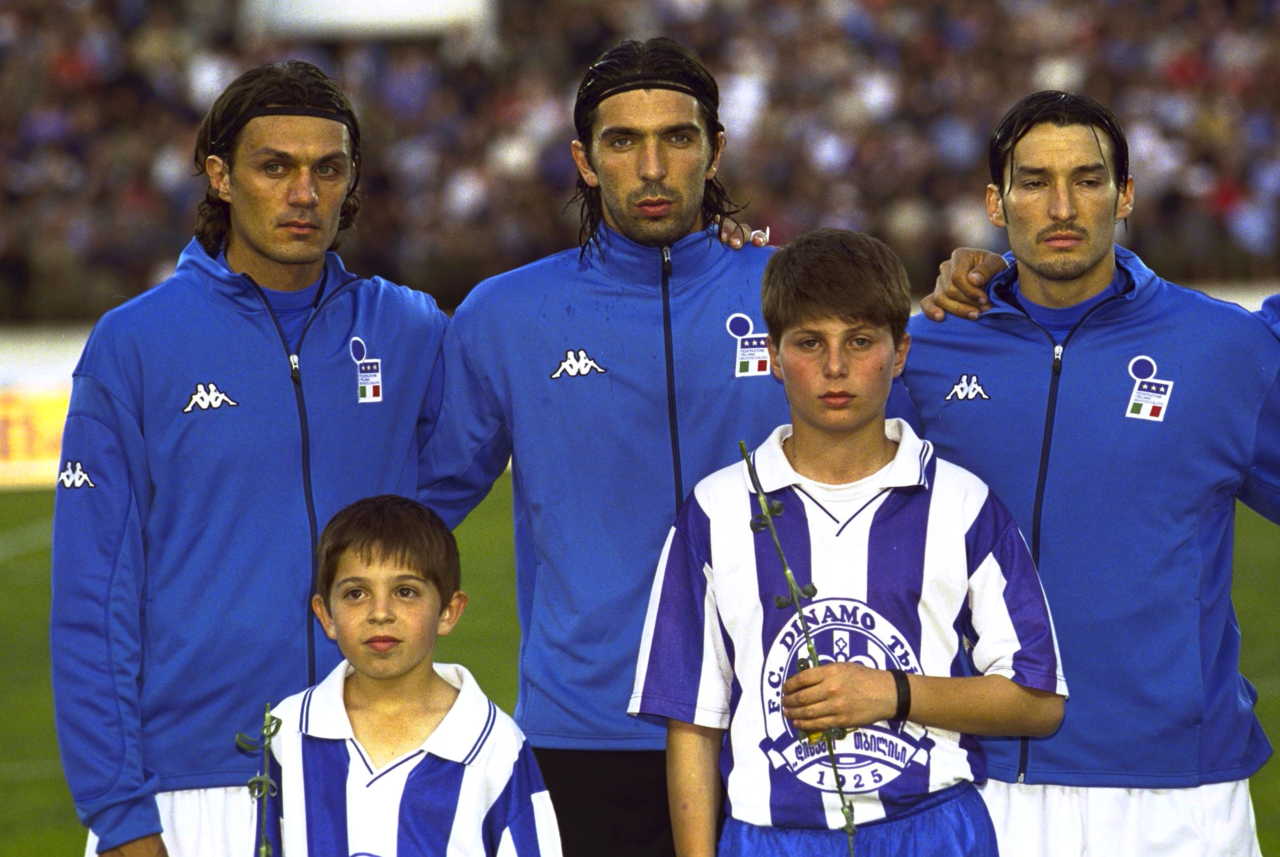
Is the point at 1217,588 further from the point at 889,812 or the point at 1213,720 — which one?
the point at 889,812

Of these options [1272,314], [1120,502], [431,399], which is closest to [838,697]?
[1120,502]

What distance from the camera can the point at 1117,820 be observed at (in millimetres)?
3230

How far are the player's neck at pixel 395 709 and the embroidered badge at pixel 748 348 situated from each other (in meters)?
0.89

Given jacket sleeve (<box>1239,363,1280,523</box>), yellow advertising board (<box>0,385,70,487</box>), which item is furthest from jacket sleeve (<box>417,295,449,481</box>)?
yellow advertising board (<box>0,385,70,487</box>)

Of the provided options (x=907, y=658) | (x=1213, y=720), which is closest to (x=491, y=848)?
(x=907, y=658)

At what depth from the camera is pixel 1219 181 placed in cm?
1703

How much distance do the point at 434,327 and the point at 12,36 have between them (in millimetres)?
17319

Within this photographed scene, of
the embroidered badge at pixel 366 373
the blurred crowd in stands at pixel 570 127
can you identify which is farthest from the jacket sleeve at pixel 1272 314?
the blurred crowd in stands at pixel 570 127

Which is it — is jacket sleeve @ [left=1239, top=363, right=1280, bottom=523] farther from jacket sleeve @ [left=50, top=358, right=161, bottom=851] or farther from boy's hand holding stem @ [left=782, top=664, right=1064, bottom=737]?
jacket sleeve @ [left=50, top=358, right=161, bottom=851]

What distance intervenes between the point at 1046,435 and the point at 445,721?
1292 mm

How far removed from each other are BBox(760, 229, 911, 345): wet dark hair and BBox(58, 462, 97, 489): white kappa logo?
132cm

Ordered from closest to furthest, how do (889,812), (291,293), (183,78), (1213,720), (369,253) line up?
1. (889,812)
2. (1213,720)
3. (291,293)
4. (369,253)
5. (183,78)

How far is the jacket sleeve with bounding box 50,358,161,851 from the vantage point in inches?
120

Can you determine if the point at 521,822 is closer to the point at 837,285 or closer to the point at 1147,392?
the point at 837,285
